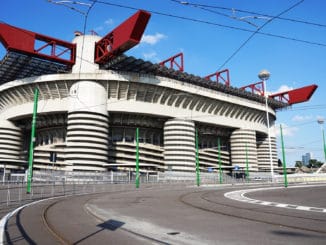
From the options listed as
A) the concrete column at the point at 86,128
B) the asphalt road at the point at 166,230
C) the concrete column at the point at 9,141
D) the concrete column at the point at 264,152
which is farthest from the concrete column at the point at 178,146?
the asphalt road at the point at 166,230

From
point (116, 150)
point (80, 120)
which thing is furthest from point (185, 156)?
point (80, 120)

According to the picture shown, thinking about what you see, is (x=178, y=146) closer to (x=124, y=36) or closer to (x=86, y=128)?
(x=86, y=128)

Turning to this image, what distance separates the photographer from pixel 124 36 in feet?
149

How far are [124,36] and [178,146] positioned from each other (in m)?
26.2

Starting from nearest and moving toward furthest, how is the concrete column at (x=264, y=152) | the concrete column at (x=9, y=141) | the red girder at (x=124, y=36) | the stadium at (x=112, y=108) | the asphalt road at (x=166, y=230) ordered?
the asphalt road at (x=166, y=230)
the red girder at (x=124, y=36)
the stadium at (x=112, y=108)
the concrete column at (x=9, y=141)
the concrete column at (x=264, y=152)

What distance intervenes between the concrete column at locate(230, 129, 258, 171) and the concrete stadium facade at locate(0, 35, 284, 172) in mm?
239

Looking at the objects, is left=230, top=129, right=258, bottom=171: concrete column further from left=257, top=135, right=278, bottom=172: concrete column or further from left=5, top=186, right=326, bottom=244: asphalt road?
left=5, top=186, right=326, bottom=244: asphalt road

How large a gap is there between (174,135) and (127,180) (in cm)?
1624

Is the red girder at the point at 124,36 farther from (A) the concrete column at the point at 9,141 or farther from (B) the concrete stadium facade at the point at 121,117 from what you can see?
(A) the concrete column at the point at 9,141

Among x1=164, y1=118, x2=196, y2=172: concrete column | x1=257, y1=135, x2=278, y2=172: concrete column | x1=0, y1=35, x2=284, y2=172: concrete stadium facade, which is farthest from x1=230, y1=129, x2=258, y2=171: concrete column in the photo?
x1=164, y1=118, x2=196, y2=172: concrete column

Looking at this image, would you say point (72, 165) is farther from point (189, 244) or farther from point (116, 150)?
point (189, 244)

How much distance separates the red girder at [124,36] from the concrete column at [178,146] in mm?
19557

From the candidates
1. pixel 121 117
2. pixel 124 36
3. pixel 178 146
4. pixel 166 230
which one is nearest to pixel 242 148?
pixel 178 146

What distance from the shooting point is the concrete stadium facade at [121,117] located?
54.8m
